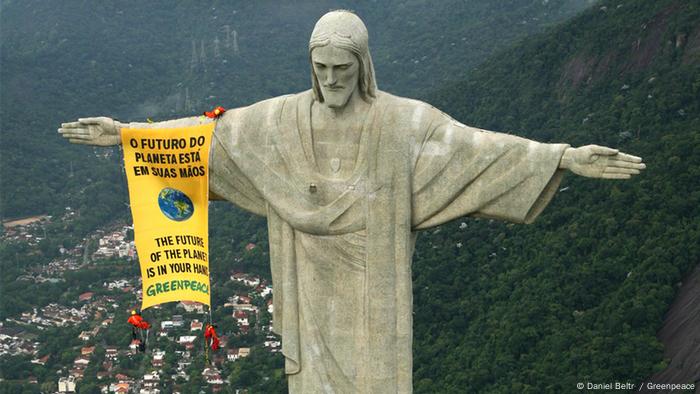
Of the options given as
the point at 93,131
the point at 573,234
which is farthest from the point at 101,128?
the point at 573,234

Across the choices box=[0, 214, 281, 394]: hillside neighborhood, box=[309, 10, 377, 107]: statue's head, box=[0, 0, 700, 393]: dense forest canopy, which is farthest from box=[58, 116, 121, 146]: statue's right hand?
box=[0, 214, 281, 394]: hillside neighborhood

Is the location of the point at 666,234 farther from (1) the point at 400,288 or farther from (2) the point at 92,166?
(2) the point at 92,166

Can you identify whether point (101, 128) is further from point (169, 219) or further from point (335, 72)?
point (335, 72)

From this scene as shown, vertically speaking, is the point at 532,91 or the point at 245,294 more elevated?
the point at 532,91

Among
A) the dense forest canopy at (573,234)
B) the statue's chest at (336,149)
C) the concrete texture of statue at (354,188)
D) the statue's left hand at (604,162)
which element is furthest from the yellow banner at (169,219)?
the dense forest canopy at (573,234)

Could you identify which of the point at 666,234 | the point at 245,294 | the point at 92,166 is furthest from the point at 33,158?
the point at 666,234
